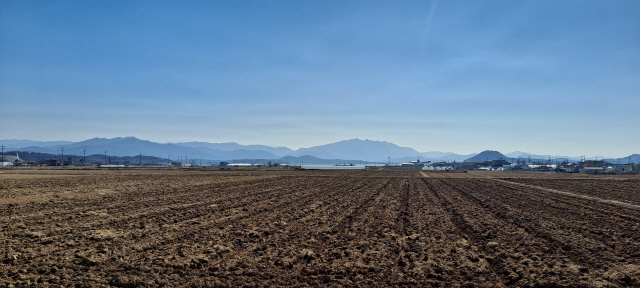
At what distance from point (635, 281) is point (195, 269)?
887 centimetres

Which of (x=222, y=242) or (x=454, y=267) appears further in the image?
(x=222, y=242)

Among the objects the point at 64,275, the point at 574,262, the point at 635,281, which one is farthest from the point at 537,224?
the point at 64,275

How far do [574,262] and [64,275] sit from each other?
1110 centimetres

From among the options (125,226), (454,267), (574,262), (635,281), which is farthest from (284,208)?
(635,281)

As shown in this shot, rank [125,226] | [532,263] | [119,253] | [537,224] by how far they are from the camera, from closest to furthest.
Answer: [532,263]
[119,253]
[125,226]
[537,224]

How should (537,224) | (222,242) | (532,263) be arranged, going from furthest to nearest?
1. (537,224)
2. (222,242)
3. (532,263)

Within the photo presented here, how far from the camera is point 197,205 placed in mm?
18219

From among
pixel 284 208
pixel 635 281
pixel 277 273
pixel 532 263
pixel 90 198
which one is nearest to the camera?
pixel 635 281

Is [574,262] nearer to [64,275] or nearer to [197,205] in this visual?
[64,275]

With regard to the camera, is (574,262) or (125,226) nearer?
(574,262)

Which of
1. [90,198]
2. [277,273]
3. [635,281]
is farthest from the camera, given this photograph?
[90,198]

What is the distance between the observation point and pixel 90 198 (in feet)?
67.6

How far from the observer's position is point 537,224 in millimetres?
13656

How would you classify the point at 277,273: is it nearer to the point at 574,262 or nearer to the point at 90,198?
the point at 574,262
